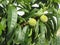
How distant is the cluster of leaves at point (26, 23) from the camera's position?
1567 mm

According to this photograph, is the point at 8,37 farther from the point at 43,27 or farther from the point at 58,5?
the point at 58,5

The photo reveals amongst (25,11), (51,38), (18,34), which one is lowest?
(51,38)

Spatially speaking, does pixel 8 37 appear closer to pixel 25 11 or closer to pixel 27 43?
pixel 27 43

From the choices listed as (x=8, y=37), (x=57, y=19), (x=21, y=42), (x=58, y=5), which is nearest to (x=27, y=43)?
(x=21, y=42)

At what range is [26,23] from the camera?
166 cm

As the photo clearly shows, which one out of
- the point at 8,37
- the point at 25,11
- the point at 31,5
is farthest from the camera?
the point at 31,5

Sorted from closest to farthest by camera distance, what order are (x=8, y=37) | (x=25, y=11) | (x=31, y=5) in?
(x=8, y=37), (x=25, y=11), (x=31, y=5)

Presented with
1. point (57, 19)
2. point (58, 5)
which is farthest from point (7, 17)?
point (58, 5)

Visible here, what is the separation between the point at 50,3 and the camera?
1771mm

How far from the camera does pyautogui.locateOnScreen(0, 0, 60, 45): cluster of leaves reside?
5.14 feet

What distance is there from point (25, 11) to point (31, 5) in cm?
13

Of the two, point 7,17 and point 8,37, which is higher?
point 7,17

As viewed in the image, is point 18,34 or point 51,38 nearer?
point 18,34

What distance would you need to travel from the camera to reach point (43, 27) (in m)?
1.65
